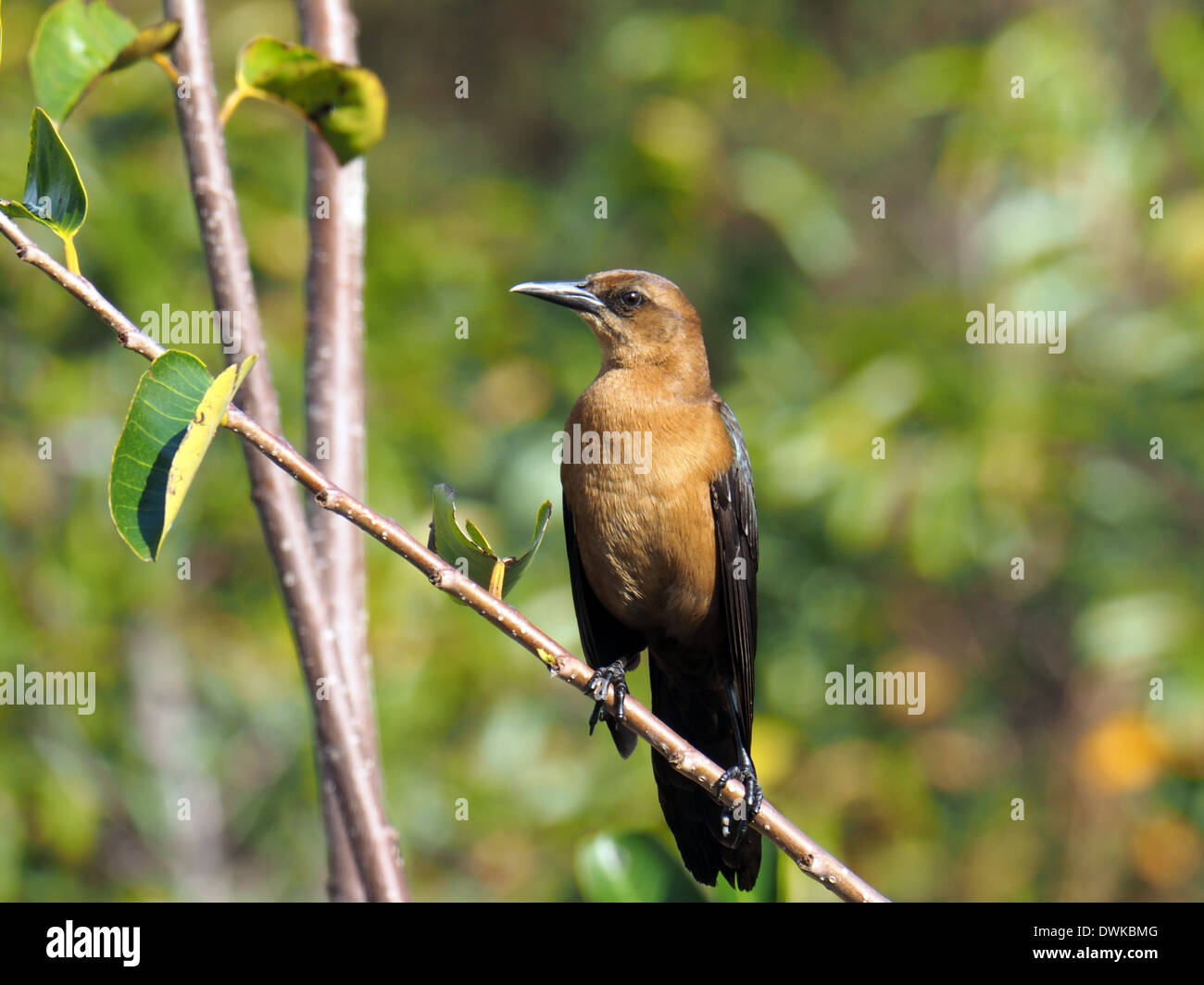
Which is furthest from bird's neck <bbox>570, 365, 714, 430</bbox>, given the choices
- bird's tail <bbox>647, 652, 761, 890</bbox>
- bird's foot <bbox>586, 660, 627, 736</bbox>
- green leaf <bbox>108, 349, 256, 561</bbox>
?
green leaf <bbox>108, 349, 256, 561</bbox>

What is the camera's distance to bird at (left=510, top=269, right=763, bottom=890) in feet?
8.39

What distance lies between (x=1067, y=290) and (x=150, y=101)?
3.63 meters

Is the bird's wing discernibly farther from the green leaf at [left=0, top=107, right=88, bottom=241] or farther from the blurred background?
the green leaf at [left=0, top=107, right=88, bottom=241]

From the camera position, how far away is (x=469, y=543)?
4.76 feet

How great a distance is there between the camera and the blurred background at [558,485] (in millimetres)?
4250

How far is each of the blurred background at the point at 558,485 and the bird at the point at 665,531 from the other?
1303 mm

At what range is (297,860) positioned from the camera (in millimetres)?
4641

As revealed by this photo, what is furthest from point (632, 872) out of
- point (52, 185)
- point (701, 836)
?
point (52, 185)

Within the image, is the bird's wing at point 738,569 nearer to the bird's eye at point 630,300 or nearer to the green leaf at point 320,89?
the bird's eye at point 630,300

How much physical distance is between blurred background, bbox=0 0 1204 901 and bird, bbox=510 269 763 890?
1.30 metres

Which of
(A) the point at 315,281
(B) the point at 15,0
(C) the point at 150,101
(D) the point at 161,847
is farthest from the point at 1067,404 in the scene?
(B) the point at 15,0

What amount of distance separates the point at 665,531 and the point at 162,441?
4.64 ft

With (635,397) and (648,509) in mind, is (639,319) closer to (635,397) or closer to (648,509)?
(635,397)

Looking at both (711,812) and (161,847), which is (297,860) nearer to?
(161,847)
